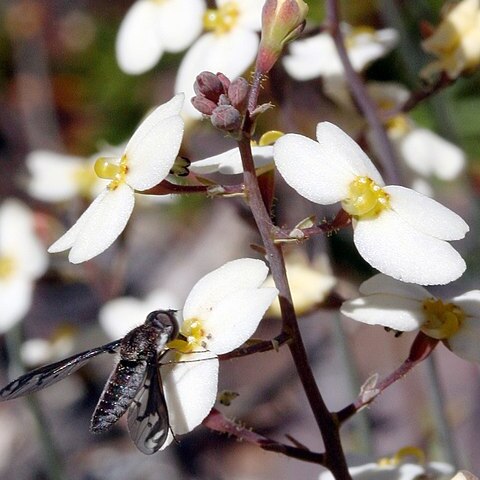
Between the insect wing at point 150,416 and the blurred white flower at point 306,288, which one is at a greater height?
the insect wing at point 150,416

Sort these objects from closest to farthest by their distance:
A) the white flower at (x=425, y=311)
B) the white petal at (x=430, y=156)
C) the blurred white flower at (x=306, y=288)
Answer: the white flower at (x=425, y=311)
the blurred white flower at (x=306, y=288)
the white petal at (x=430, y=156)

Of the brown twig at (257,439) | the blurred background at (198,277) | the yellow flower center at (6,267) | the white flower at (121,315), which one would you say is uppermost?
the brown twig at (257,439)

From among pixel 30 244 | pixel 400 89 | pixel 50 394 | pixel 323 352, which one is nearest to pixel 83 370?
pixel 50 394

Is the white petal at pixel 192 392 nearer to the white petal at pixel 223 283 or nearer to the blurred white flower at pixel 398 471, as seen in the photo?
the white petal at pixel 223 283

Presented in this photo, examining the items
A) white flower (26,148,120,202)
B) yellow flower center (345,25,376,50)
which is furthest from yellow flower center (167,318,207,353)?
white flower (26,148,120,202)

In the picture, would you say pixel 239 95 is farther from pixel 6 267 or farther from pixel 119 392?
pixel 6 267

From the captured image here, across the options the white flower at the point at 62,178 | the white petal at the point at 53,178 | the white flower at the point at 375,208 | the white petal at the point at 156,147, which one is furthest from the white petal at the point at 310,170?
the white petal at the point at 53,178

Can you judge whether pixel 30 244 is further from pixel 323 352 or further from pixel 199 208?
pixel 199 208
